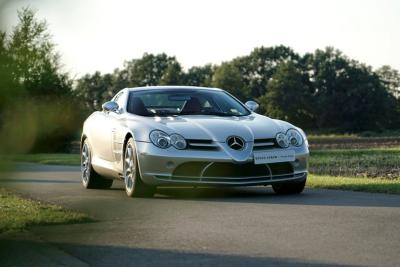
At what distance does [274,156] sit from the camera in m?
9.98

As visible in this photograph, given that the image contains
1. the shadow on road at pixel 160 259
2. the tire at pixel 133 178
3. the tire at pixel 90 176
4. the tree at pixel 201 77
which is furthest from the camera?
the tree at pixel 201 77

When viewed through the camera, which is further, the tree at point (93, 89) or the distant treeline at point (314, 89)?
the distant treeline at point (314, 89)

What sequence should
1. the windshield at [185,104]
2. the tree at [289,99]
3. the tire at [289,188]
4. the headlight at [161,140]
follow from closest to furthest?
the headlight at [161,140]
the windshield at [185,104]
the tire at [289,188]
the tree at [289,99]

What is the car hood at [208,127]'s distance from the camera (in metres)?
9.95

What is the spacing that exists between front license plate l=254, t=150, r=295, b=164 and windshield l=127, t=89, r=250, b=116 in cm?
114

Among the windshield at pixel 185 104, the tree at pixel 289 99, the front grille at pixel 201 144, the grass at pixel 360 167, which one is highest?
the windshield at pixel 185 104

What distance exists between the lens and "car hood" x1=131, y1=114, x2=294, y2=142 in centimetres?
995

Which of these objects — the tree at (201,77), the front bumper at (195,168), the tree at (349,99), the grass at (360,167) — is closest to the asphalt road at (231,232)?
the front bumper at (195,168)

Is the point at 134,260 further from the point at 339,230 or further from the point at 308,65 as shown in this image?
the point at 308,65

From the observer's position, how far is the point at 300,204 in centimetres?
914

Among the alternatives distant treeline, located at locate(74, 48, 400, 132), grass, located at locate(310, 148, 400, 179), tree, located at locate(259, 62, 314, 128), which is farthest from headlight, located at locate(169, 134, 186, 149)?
tree, located at locate(259, 62, 314, 128)

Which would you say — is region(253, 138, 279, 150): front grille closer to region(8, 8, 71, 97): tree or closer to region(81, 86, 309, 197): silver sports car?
region(81, 86, 309, 197): silver sports car

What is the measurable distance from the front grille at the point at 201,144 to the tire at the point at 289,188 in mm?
1353

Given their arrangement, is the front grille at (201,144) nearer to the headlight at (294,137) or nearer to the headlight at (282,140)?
the headlight at (282,140)
